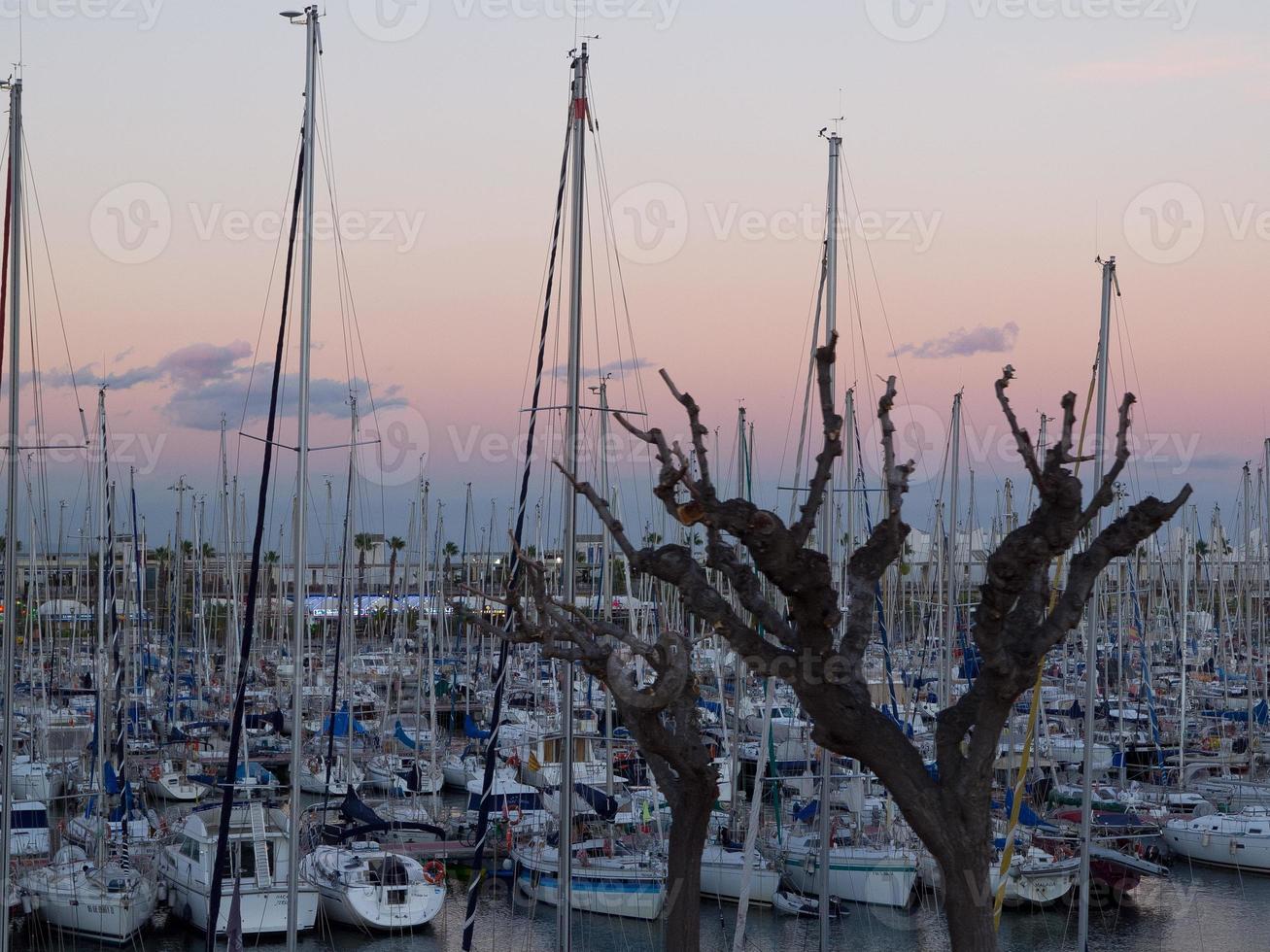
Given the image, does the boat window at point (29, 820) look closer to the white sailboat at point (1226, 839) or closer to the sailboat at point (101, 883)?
the sailboat at point (101, 883)

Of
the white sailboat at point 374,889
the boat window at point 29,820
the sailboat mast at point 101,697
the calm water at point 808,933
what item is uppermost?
the sailboat mast at point 101,697

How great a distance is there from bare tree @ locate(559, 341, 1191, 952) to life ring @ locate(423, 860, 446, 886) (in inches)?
634

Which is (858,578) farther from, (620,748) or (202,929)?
(620,748)

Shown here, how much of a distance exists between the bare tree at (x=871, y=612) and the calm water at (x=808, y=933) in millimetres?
14081

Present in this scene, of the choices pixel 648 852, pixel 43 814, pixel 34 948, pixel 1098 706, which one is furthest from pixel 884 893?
pixel 1098 706

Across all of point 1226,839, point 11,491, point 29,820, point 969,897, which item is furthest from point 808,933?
point 11,491

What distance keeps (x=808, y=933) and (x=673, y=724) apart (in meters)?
14.2

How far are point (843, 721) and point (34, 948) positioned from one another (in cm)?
1846

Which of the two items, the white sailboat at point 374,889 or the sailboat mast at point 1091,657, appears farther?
the white sailboat at point 374,889

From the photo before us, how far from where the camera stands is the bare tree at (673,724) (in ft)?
42.9

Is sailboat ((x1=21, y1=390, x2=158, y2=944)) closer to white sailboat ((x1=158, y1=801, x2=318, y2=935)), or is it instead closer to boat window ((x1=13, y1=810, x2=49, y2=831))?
white sailboat ((x1=158, y1=801, x2=318, y2=935))

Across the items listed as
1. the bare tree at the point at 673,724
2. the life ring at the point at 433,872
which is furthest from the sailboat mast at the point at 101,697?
the bare tree at the point at 673,724

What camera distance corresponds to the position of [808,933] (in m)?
26.3

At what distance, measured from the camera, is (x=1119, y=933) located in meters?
27.0
